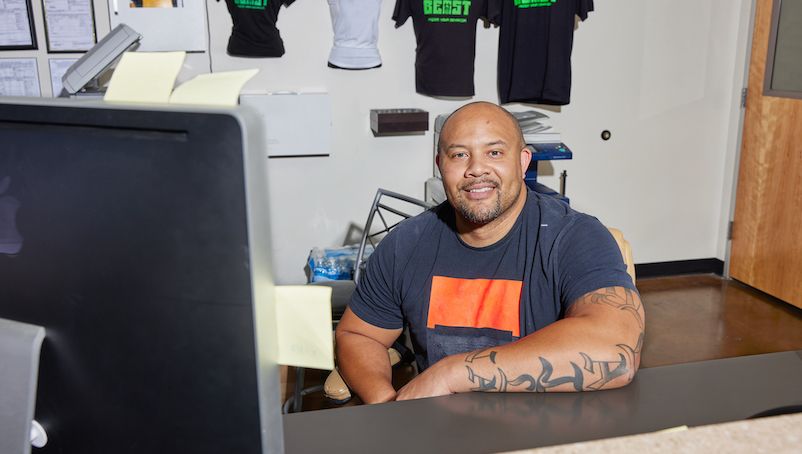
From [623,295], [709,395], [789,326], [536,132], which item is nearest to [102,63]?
[536,132]

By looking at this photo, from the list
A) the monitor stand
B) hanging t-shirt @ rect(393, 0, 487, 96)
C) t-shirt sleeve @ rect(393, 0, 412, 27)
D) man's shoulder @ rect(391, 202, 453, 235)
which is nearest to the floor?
man's shoulder @ rect(391, 202, 453, 235)

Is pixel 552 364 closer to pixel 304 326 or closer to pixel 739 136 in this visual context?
pixel 304 326

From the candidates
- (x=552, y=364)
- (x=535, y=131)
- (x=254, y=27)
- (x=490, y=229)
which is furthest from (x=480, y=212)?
(x=254, y=27)

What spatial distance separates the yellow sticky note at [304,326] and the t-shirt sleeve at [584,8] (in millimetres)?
3201

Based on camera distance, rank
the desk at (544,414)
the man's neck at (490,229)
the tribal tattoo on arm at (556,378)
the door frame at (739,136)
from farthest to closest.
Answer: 1. the door frame at (739,136)
2. the man's neck at (490,229)
3. the tribal tattoo on arm at (556,378)
4. the desk at (544,414)

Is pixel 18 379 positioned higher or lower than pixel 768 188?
higher

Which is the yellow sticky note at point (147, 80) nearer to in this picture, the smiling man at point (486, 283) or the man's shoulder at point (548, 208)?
the smiling man at point (486, 283)

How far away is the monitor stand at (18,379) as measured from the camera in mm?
424

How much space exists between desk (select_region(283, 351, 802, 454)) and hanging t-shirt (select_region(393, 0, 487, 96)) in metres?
2.54

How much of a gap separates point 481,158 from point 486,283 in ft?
1.20

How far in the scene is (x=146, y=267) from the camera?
0.39 meters

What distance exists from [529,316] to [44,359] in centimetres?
105

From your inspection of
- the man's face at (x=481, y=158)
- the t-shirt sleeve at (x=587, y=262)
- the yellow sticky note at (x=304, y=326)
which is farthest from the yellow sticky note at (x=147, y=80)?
the man's face at (x=481, y=158)

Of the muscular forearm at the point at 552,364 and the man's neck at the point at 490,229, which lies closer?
the muscular forearm at the point at 552,364
